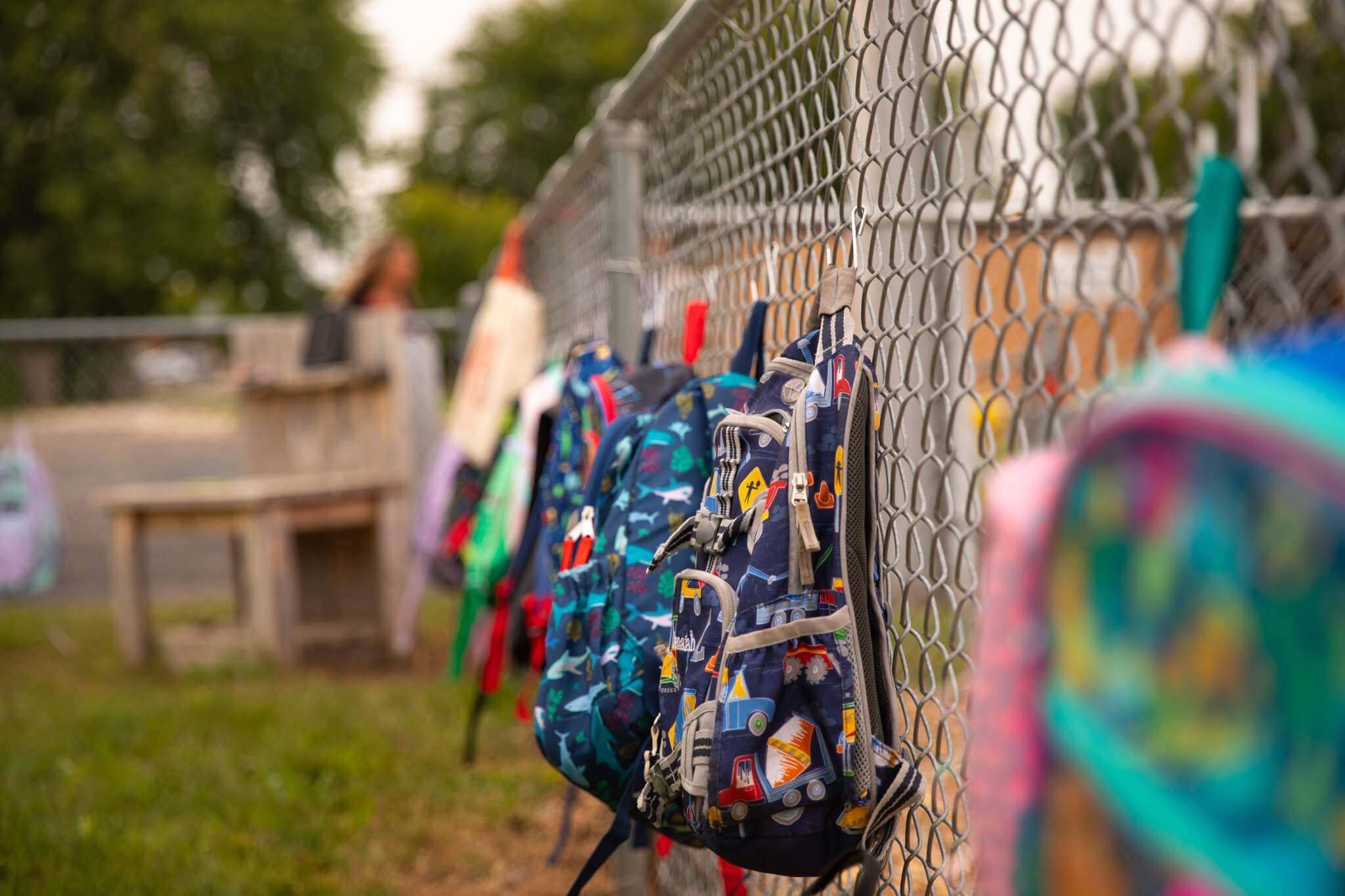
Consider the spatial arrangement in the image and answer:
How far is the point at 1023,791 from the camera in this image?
703 mm

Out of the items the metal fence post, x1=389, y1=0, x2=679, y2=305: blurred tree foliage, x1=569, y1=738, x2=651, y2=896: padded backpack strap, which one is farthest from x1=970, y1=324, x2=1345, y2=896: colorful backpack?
x1=389, y1=0, x2=679, y2=305: blurred tree foliage

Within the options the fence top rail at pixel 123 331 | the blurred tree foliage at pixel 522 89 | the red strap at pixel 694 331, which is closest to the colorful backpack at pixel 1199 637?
the red strap at pixel 694 331

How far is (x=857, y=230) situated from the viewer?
151 cm

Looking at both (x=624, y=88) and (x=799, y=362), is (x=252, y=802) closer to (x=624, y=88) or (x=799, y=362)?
(x=624, y=88)

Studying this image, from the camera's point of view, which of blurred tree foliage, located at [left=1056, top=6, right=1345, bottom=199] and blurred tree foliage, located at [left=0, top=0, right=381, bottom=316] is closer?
blurred tree foliage, located at [left=1056, top=6, right=1345, bottom=199]

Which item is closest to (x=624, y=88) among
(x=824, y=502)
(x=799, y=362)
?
(x=799, y=362)

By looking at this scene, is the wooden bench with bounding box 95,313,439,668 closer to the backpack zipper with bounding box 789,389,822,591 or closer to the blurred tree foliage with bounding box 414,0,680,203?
the backpack zipper with bounding box 789,389,822,591

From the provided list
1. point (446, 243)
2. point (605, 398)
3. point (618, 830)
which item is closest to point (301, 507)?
point (605, 398)

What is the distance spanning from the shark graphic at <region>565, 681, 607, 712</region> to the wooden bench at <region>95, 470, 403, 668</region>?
3.97 metres

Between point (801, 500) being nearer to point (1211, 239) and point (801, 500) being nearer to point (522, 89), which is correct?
point (1211, 239)

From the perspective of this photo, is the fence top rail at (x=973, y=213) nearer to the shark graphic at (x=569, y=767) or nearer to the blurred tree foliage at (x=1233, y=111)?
the blurred tree foliage at (x=1233, y=111)

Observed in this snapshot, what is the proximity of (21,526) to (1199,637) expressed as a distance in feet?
21.7

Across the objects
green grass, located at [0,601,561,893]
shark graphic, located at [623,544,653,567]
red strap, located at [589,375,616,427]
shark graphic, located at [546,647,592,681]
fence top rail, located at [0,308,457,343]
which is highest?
fence top rail, located at [0,308,457,343]

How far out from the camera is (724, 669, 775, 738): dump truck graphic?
1265mm
